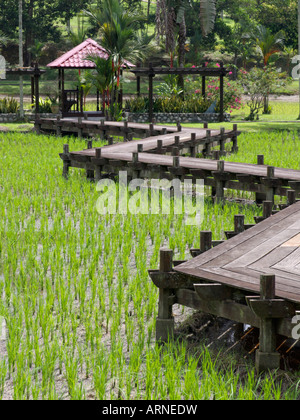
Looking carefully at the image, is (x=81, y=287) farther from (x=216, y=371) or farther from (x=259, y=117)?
(x=259, y=117)

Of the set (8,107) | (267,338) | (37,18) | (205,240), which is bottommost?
(267,338)

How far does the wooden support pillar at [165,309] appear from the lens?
579 cm

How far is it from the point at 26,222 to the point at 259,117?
19.9 m

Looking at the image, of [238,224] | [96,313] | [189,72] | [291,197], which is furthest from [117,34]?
[96,313]

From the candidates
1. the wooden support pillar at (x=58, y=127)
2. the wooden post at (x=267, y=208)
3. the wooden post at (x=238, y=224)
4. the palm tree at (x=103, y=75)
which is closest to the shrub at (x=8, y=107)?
the palm tree at (x=103, y=75)

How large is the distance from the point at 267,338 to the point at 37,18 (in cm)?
3926

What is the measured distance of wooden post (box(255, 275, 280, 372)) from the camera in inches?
199

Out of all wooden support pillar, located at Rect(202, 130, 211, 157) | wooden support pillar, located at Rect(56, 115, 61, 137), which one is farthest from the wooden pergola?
wooden support pillar, located at Rect(202, 130, 211, 157)

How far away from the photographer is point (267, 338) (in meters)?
5.11

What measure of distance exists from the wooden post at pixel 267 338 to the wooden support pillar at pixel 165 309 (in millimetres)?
942

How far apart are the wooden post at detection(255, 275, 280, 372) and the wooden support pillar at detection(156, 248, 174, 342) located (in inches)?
37.1

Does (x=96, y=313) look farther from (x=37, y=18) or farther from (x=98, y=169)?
(x=37, y=18)

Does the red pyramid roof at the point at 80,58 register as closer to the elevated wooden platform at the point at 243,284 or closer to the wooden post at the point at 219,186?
the wooden post at the point at 219,186

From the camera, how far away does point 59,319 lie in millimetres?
6258
